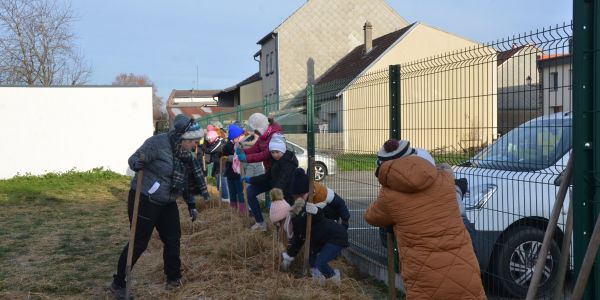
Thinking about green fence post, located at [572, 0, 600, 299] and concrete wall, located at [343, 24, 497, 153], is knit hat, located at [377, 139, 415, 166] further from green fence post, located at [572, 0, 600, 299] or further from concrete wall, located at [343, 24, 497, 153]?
green fence post, located at [572, 0, 600, 299]

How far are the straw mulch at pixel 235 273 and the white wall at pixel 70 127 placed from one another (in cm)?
1265

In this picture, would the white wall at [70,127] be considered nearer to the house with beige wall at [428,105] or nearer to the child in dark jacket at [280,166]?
the child in dark jacket at [280,166]

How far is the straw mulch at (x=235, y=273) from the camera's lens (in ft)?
18.7

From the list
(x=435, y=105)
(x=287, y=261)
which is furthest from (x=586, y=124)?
(x=287, y=261)

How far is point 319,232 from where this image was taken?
616 centimetres

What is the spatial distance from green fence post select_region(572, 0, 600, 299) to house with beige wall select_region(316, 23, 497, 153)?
0.83 m

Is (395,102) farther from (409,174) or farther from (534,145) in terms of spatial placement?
(409,174)

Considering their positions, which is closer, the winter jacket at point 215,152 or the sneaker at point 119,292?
the sneaker at point 119,292

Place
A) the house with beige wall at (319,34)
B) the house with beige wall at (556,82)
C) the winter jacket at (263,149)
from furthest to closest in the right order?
1. the house with beige wall at (319,34)
2. the winter jacket at (263,149)
3. the house with beige wall at (556,82)

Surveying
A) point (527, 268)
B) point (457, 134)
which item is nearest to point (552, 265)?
point (527, 268)

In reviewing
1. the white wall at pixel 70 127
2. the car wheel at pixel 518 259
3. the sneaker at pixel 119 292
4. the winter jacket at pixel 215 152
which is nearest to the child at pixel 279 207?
the sneaker at pixel 119 292

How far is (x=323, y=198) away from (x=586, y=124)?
3071 millimetres

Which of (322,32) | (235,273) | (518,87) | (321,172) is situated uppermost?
(322,32)

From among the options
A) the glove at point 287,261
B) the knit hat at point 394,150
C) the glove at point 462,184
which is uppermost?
the knit hat at point 394,150
